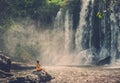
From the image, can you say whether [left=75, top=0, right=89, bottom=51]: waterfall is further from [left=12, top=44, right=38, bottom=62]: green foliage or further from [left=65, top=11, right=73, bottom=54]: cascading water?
[left=12, top=44, right=38, bottom=62]: green foliage

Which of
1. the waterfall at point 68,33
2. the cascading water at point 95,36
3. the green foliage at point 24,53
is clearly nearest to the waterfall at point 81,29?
the cascading water at point 95,36

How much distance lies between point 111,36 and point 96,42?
313cm

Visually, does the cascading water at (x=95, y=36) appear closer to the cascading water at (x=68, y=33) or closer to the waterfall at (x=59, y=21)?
the cascading water at (x=68, y=33)

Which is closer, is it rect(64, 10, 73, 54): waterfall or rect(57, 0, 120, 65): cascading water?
rect(57, 0, 120, 65): cascading water

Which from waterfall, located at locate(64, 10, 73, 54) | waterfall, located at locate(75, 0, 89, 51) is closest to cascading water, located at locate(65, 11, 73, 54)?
waterfall, located at locate(64, 10, 73, 54)

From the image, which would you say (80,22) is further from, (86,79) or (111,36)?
(86,79)

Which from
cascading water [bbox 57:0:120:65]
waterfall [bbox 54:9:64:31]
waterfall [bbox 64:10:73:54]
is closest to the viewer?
cascading water [bbox 57:0:120:65]

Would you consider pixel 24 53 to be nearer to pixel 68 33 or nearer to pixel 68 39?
pixel 68 39

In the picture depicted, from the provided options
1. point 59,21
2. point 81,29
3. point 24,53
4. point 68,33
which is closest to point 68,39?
point 68,33

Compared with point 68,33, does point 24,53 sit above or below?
below

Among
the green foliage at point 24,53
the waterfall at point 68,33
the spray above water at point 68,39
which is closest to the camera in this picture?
the spray above water at point 68,39

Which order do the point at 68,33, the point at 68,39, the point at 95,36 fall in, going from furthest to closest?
the point at 68,33
the point at 68,39
the point at 95,36

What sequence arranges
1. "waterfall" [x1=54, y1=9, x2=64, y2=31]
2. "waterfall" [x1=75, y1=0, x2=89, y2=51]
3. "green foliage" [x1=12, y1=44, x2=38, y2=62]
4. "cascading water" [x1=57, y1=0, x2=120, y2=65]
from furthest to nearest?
1. "waterfall" [x1=54, y1=9, x2=64, y2=31]
2. "waterfall" [x1=75, y1=0, x2=89, y2=51]
3. "green foliage" [x1=12, y1=44, x2=38, y2=62]
4. "cascading water" [x1=57, y1=0, x2=120, y2=65]

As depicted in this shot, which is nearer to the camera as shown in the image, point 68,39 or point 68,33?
point 68,39
